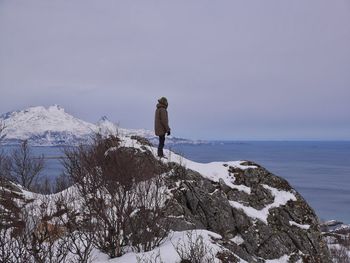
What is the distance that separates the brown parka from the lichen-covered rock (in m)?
1.69

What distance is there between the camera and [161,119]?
16.7m

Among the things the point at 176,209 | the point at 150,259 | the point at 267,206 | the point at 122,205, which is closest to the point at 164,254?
the point at 150,259

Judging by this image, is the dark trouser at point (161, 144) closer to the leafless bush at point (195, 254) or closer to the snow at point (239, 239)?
the snow at point (239, 239)

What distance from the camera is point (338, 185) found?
452 feet

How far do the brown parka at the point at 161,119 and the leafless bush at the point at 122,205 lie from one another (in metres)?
5.39

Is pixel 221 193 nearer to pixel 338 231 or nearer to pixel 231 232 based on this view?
pixel 231 232

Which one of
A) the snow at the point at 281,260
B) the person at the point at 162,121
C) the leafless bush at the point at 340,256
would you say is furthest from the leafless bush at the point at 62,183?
the leafless bush at the point at 340,256

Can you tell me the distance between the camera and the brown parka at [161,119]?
54.6ft

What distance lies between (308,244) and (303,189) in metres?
114

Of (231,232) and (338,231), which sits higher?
(231,232)

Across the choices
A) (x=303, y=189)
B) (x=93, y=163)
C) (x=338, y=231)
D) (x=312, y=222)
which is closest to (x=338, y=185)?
(x=303, y=189)

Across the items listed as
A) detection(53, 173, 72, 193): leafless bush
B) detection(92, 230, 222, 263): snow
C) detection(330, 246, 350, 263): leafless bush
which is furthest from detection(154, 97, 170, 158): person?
detection(330, 246, 350, 263): leafless bush

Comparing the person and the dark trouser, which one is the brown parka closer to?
the person

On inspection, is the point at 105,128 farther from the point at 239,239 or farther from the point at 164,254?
the point at 164,254
